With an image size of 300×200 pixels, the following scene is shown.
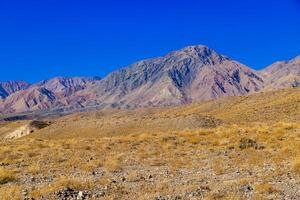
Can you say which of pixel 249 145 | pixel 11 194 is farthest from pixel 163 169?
pixel 11 194

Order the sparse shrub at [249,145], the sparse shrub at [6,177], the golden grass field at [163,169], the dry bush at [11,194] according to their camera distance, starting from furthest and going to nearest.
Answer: the sparse shrub at [249,145], the sparse shrub at [6,177], the golden grass field at [163,169], the dry bush at [11,194]

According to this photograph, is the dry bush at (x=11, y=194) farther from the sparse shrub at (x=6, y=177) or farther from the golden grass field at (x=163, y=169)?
the sparse shrub at (x=6, y=177)

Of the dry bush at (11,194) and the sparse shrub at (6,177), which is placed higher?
the sparse shrub at (6,177)

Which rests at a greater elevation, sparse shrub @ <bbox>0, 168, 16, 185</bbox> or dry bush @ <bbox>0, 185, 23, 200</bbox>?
sparse shrub @ <bbox>0, 168, 16, 185</bbox>

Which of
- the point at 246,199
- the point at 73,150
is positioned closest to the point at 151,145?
the point at 73,150

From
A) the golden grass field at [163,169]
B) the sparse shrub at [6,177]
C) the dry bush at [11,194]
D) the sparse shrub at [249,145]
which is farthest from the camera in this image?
the sparse shrub at [249,145]

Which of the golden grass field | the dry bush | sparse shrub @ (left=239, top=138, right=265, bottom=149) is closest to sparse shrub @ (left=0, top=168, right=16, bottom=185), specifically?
the golden grass field

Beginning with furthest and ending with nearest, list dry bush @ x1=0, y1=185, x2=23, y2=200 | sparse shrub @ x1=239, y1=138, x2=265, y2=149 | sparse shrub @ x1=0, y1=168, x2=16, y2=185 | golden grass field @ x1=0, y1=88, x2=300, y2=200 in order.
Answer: sparse shrub @ x1=239, y1=138, x2=265, y2=149
sparse shrub @ x1=0, y1=168, x2=16, y2=185
golden grass field @ x1=0, y1=88, x2=300, y2=200
dry bush @ x1=0, y1=185, x2=23, y2=200

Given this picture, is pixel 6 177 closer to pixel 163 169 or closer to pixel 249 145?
pixel 163 169

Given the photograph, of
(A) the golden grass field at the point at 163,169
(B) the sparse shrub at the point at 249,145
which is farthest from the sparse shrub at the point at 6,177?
(B) the sparse shrub at the point at 249,145

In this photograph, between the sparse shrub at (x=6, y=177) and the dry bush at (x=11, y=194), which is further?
the sparse shrub at (x=6, y=177)

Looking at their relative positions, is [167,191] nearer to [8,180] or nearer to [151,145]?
[8,180]

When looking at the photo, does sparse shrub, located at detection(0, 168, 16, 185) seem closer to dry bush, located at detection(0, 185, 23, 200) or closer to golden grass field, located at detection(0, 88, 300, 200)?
golden grass field, located at detection(0, 88, 300, 200)

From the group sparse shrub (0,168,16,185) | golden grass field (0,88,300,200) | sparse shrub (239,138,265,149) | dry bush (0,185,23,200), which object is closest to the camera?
dry bush (0,185,23,200)
